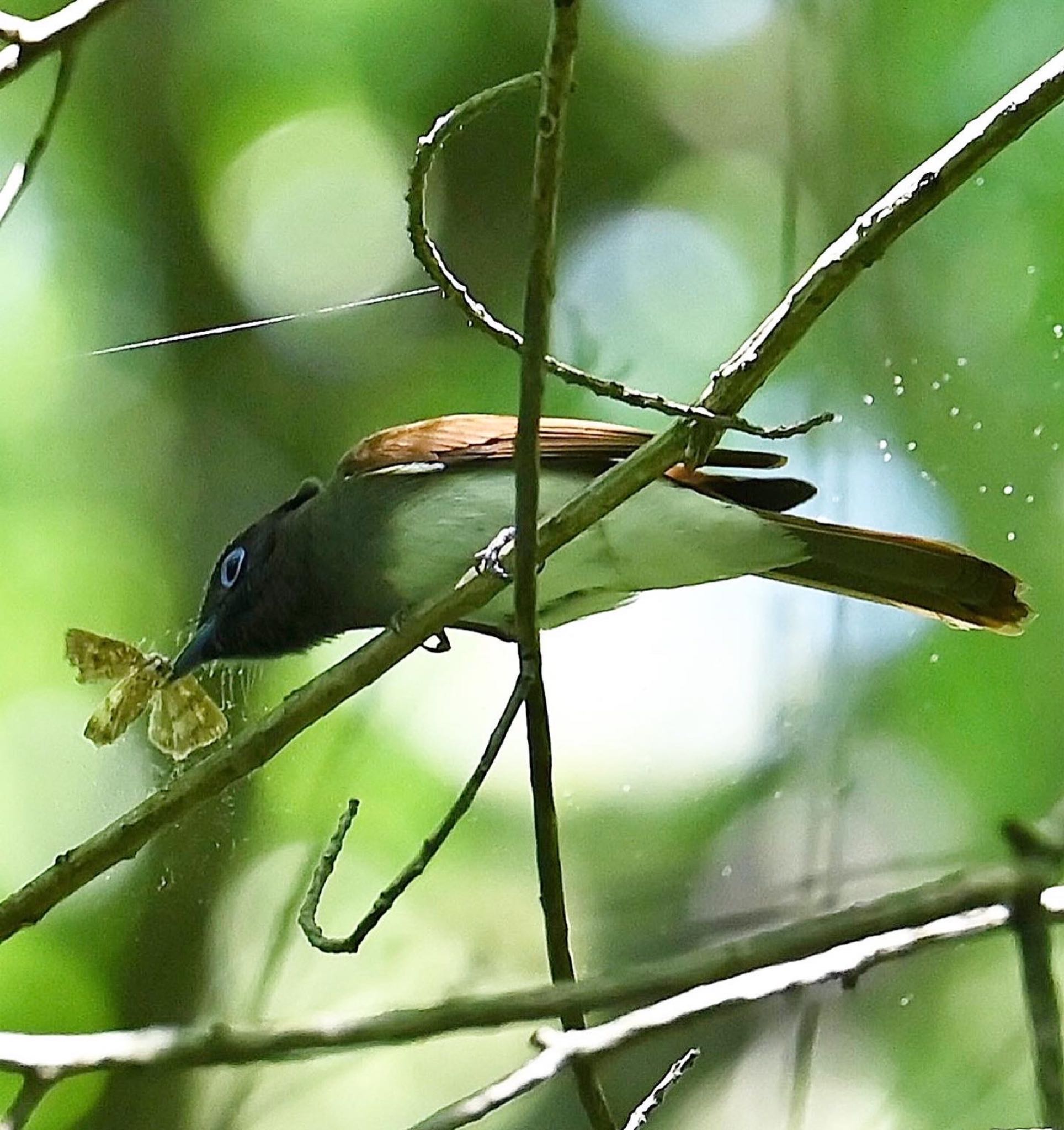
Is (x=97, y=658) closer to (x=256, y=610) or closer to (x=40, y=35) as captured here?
(x=256, y=610)

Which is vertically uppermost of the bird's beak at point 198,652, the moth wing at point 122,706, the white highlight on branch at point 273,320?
the white highlight on branch at point 273,320

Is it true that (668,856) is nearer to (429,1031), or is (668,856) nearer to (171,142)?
(171,142)

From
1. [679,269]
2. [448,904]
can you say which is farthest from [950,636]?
[448,904]

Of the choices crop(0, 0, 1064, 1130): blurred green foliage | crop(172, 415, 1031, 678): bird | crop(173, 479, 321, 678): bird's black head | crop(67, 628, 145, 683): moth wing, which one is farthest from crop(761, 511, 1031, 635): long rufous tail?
crop(67, 628, 145, 683): moth wing

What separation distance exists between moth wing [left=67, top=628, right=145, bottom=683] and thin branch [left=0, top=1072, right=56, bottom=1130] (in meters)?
1.10

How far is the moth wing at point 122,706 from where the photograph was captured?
1.90 metres

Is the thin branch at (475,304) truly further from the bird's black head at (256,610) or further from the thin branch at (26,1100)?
the bird's black head at (256,610)

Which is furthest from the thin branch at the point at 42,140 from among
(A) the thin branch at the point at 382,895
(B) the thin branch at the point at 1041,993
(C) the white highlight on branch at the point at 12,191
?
(B) the thin branch at the point at 1041,993

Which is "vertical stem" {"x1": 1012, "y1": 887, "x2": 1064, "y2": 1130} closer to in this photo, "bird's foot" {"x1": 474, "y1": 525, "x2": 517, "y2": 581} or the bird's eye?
"bird's foot" {"x1": 474, "y1": 525, "x2": 517, "y2": 581}

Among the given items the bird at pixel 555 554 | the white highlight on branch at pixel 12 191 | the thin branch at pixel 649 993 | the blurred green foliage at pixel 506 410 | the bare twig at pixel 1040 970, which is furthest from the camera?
the blurred green foliage at pixel 506 410

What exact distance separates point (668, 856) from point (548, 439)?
0.65 m

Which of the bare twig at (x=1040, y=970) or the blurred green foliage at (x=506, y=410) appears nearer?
the bare twig at (x=1040, y=970)

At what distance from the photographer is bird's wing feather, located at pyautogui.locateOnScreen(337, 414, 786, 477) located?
1.70 meters

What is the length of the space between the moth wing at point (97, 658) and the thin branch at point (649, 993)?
1.09 metres
